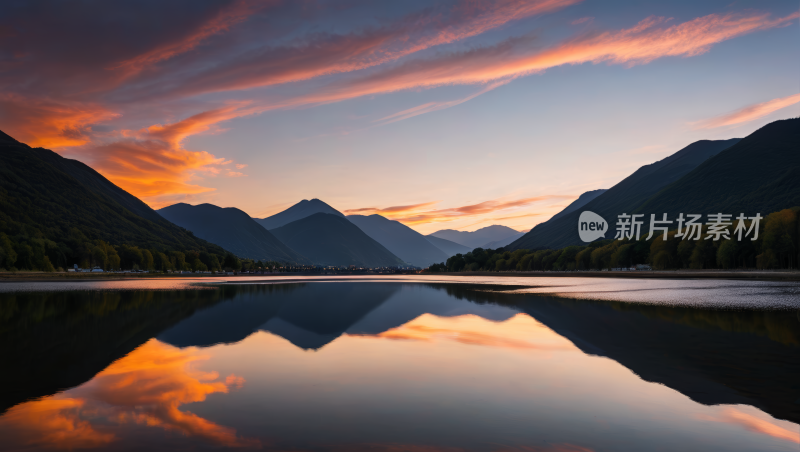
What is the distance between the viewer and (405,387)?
539 inches

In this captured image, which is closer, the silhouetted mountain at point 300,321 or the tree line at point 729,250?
the silhouetted mountain at point 300,321

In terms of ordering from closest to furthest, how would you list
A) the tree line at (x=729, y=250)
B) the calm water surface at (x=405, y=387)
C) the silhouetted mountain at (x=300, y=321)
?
the calm water surface at (x=405, y=387) → the silhouetted mountain at (x=300, y=321) → the tree line at (x=729, y=250)

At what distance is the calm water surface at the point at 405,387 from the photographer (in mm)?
9438

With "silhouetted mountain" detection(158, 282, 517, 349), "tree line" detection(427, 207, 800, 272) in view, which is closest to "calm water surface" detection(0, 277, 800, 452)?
"silhouetted mountain" detection(158, 282, 517, 349)

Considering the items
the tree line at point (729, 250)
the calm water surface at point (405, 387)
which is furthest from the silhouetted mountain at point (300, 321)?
the tree line at point (729, 250)

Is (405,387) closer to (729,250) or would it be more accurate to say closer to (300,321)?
(300,321)

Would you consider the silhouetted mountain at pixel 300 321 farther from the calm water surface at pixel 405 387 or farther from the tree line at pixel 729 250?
the tree line at pixel 729 250

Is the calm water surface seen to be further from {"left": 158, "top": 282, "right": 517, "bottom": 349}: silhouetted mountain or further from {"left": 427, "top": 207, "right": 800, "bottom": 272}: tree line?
{"left": 427, "top": 207, "right": 800, "bottom": 272}: tree line

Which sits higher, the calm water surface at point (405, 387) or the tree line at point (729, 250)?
the tree line at point (729, 250)

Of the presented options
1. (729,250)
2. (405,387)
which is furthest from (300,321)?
(729,250)

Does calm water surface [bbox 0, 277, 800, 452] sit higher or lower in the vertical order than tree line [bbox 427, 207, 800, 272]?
lower

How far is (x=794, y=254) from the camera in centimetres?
11150

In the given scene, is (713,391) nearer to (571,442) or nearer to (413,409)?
(571,442)

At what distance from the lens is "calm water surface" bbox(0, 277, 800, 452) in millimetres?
9438
